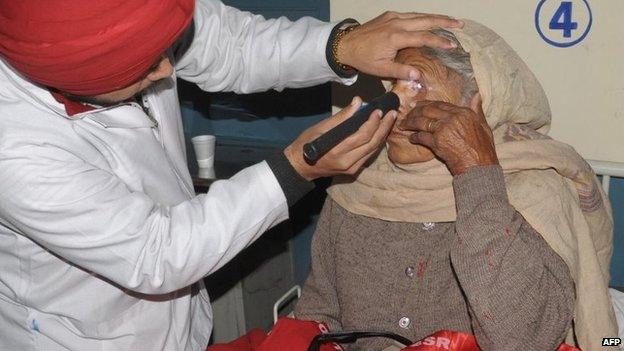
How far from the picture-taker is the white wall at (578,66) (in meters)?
2.03

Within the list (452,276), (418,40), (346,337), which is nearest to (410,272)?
(452,276)

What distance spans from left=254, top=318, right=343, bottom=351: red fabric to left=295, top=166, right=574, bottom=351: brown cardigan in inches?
3.9

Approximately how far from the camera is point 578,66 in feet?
6.82

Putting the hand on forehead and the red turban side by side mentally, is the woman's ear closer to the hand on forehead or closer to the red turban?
the hand on forehead

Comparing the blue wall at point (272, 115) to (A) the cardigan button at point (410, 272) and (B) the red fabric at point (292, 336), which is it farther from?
(A) the cardigan button at point (410, 272)

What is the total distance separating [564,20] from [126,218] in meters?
1.37

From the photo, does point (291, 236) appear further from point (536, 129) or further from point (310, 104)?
point (536, 129)

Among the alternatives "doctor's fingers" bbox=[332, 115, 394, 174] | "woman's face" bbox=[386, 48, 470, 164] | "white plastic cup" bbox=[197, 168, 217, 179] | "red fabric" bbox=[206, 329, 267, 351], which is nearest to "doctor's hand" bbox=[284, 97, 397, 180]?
"doctor's fingers" bbox=[332, 115, 394, 174]

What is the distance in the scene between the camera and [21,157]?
1312 millimetres

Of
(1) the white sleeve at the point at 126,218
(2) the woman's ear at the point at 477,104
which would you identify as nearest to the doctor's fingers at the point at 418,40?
(2) the woman's ear at the point at 477,104

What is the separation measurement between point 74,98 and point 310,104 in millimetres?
1319

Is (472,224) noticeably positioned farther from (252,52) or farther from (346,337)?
(252,52)

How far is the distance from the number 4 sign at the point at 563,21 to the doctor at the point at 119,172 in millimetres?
628

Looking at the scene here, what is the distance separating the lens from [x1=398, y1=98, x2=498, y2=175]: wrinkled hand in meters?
1.43
